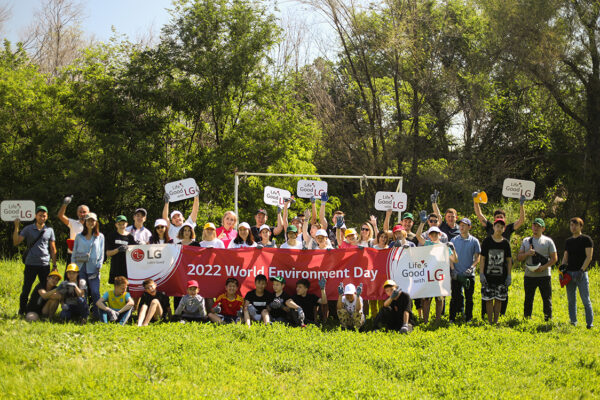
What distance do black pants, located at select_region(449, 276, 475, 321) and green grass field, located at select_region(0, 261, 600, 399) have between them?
2.31 feet

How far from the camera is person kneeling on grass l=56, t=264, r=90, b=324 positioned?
960 centimetres

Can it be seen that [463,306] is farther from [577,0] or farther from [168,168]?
[577,0]

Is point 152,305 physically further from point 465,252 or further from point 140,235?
point 465,252

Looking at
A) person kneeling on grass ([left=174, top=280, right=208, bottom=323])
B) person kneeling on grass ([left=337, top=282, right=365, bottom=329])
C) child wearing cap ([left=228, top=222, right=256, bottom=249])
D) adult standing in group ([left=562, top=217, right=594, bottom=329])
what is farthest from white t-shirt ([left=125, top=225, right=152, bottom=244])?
adult standing in group ([left=562, top=217, right=594, bottom=329])

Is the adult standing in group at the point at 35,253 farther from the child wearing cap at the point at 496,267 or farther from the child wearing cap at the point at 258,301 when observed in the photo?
the child wearing cap at the point at 496,267

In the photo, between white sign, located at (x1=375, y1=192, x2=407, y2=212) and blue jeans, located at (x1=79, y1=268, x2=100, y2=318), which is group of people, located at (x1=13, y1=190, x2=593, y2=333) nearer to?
blue jeans, located at (x1=79, y1=268, x2=100, y2=318)

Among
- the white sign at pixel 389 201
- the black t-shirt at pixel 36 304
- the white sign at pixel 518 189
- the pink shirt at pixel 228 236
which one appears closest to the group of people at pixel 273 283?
the black t-shirt at pixel 36 304

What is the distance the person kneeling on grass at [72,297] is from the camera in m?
9.60

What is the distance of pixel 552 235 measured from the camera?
894 inches

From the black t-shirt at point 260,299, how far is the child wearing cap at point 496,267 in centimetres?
371

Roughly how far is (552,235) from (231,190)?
12653 mm

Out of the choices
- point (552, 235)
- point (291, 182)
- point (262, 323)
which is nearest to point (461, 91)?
point (552, 235)

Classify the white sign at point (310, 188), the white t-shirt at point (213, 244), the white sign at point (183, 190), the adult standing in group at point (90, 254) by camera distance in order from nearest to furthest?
the adult standing in group at point (90, 254)
the white t-shirt at point (213, 244)
the white sign at point (183, 190)
the white sign at point (310, 188)

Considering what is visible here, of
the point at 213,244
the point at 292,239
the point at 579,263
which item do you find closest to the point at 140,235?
the point at 213,244
